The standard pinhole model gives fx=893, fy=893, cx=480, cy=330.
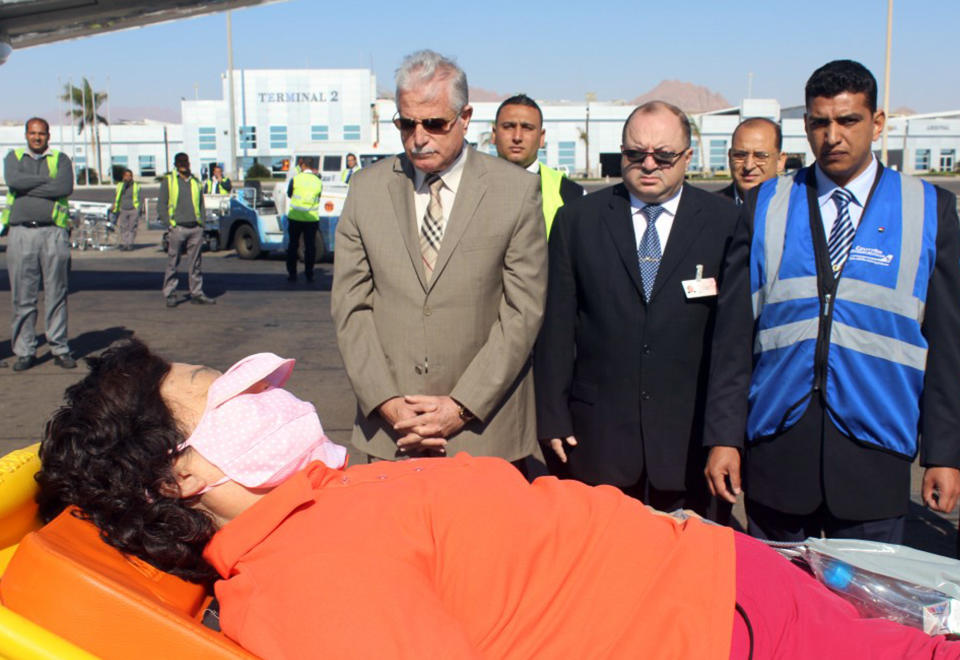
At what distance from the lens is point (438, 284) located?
127 inches

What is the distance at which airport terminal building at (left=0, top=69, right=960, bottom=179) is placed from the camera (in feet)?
242

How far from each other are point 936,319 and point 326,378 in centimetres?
604

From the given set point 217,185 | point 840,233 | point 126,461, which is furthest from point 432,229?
point 217,185

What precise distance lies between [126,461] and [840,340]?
2.08 metres

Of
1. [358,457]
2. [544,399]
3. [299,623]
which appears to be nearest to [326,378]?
[358,457]

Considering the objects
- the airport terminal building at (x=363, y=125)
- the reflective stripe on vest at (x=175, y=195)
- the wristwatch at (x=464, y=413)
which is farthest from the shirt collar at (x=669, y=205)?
the airport terminal building at (x=363, y=125)

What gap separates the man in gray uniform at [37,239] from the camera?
8117 mm

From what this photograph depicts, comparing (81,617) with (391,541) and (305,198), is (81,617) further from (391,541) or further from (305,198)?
(305,198)

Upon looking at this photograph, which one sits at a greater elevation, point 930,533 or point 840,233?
point 840,233

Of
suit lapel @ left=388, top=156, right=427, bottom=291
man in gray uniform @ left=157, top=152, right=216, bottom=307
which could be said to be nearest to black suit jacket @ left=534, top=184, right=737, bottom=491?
suit lapel @ left=388, top=156, right=427, bottom=291

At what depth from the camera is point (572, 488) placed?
2104mm

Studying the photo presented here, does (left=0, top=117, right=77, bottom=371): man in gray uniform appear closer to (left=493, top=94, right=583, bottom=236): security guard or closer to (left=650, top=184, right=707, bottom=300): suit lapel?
(left=493, top=94, right=583, bottom=236): security guard

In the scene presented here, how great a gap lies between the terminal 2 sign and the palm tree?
18009 millimetres

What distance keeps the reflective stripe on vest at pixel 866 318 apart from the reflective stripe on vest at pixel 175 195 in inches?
429
